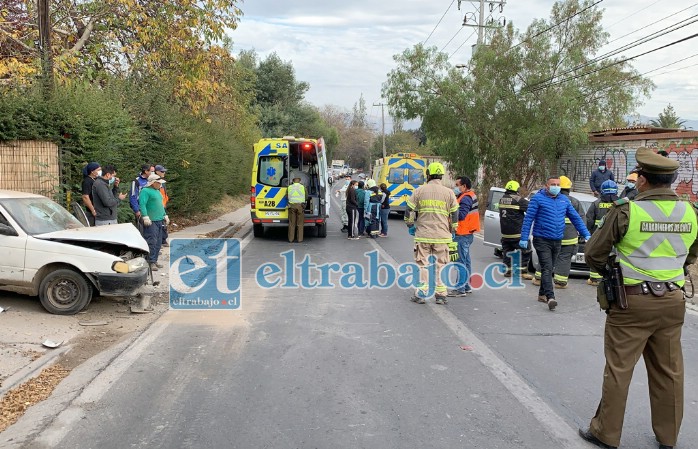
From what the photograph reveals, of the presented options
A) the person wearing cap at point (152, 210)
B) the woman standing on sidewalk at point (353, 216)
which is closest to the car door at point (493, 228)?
the woman standing on sidewalk at point (353, 216)

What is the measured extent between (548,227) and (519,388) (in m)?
3.76

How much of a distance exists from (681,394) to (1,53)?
55.9 ft

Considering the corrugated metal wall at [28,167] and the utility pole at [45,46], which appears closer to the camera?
the utility pole at [45,46]

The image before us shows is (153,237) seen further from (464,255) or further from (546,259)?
(546,259)

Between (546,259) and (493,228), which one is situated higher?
(493,228)

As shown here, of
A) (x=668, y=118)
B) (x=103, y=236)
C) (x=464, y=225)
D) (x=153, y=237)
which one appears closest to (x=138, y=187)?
(x=153, y=237)

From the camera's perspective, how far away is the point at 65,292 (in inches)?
273

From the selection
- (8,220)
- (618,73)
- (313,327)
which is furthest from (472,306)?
(618,73)

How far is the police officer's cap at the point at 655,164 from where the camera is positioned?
3594 mm

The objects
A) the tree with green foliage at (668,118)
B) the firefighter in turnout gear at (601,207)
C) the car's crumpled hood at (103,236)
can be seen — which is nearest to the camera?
the car's crumpled hood at (103,236)

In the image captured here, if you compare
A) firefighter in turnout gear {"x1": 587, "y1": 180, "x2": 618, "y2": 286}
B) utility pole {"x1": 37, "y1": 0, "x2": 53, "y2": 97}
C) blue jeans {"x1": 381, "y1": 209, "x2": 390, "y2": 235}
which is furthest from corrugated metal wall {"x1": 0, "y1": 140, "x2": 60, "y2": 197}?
firefighter in turnout gear {"x1": 587, "y1": 180, "x2": 618, "y2": 286}

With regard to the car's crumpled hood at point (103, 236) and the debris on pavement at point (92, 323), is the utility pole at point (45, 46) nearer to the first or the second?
the car's crumpled hood at point (103, 236)

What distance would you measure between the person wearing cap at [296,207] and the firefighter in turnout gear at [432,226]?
702 cm

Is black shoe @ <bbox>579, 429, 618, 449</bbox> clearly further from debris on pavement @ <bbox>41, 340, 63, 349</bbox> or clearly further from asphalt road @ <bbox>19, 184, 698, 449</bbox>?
debris on pavement @ <bbox>41, 340, 63, 349</bbox>
